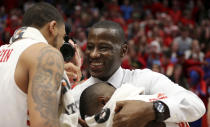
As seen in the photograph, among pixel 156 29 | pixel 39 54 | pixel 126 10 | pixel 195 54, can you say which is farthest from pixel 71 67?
pixel 126 10

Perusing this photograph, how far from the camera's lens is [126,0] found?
12.5 m

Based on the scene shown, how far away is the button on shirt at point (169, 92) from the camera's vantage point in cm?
193

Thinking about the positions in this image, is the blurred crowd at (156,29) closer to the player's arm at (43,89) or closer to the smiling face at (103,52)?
the smiling face at (103,52)

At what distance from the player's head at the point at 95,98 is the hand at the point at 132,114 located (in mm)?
128

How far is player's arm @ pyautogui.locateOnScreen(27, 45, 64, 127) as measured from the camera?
5.63ft

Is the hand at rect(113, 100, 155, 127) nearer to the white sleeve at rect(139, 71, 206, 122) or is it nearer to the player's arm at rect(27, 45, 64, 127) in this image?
the white sleeve at rect(139, 71, 206, 122)

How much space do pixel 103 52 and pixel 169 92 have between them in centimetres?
53

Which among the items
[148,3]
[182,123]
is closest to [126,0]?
[148,3]

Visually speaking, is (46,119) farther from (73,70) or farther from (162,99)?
(73,70)

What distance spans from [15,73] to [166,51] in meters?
7.36

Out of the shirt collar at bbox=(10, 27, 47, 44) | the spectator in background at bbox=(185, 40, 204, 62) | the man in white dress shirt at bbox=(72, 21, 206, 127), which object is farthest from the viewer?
the spectator in background at bbox=(185, 40, 204, 62)

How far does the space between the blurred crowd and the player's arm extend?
4188mm

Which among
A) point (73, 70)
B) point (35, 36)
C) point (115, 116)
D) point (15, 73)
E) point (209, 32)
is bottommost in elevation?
point (209, 32)

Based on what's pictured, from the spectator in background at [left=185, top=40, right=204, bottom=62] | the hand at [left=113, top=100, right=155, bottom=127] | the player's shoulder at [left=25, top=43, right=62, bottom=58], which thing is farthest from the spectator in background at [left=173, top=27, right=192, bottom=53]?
the player's shoulder at [left=25, top=43, right=62, bottom=58]
